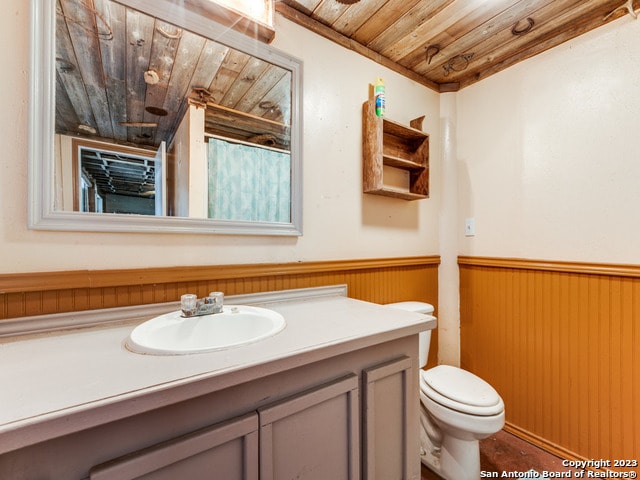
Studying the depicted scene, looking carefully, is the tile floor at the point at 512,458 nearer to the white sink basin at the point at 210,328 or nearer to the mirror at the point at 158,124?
the white sink basin at the point at 210,328

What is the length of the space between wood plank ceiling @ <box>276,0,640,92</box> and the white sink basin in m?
1.33

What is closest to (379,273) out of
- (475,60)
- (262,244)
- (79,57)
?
(262,244)

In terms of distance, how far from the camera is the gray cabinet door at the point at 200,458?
0.55 m

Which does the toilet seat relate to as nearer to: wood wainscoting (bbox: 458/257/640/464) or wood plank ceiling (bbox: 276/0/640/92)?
wood wainscoting (bbox: 458/257/640/464)

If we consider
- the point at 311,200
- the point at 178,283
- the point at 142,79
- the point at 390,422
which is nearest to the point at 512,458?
the point at 390,422

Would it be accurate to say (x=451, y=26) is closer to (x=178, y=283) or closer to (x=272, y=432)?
(x=178, y=283)

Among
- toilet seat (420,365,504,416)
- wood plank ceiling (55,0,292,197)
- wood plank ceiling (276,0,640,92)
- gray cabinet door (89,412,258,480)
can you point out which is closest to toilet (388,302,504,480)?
toilet seat (420,365,504,416)

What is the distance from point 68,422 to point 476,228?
6.69ft

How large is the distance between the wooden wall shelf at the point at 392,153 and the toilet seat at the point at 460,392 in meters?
0.96

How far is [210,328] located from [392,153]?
1.41 m

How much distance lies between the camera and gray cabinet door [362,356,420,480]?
89 centimetres

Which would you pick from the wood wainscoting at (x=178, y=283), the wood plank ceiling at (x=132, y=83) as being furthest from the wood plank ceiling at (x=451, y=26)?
the wood wainscoting at (x=178, y=283)

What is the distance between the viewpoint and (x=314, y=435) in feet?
2.58

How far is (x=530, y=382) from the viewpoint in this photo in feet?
5.42
